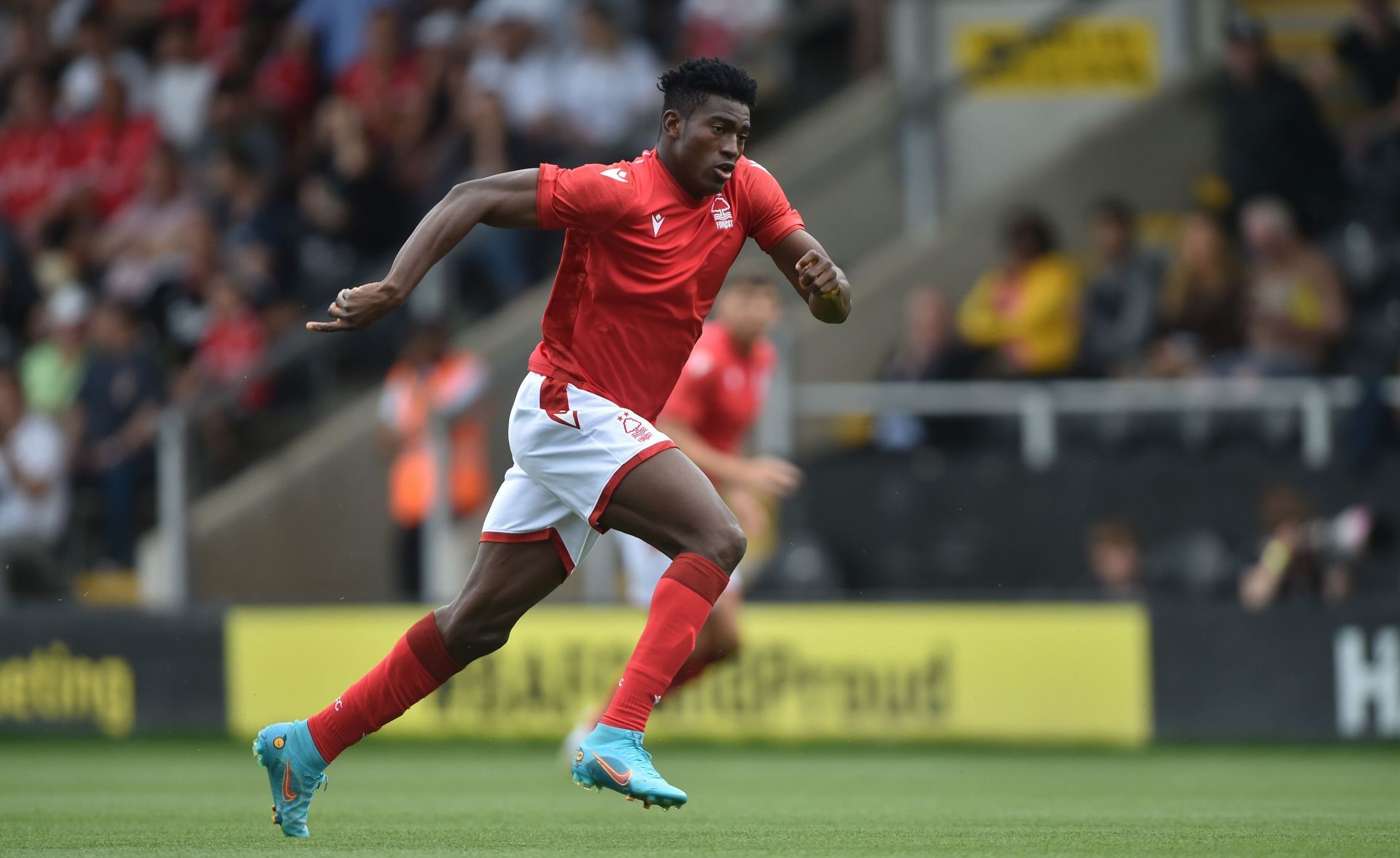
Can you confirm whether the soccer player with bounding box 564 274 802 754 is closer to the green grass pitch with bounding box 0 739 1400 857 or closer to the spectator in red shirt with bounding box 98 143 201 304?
the green grass pitch with bounding box 0 739 1400 857

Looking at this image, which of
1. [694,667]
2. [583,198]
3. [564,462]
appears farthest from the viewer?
[694,667]

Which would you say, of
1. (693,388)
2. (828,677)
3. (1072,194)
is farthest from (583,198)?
(1072,194)

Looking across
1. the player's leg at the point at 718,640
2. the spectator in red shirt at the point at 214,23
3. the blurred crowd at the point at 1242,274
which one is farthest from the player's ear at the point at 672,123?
the spectator in red shirt at the point at 214,23

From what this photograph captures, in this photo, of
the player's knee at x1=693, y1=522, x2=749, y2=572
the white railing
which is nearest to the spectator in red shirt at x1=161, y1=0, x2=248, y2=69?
the white railing

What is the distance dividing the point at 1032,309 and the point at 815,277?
719 cm

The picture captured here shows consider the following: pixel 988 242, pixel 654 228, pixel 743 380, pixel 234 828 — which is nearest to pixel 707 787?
pixel 743 380

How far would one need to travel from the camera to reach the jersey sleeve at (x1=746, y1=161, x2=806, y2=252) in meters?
6.51

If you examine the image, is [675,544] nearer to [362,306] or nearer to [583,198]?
[583,198]

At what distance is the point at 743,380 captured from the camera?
9.97m

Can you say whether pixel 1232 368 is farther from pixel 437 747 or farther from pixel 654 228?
pixel 654 228

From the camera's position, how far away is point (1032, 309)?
519 inches

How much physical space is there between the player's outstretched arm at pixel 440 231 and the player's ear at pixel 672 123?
44 centimetres

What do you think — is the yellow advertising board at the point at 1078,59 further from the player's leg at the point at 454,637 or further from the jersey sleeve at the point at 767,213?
the player's leg at the point at 454,637

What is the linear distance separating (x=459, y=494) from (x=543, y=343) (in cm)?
625
